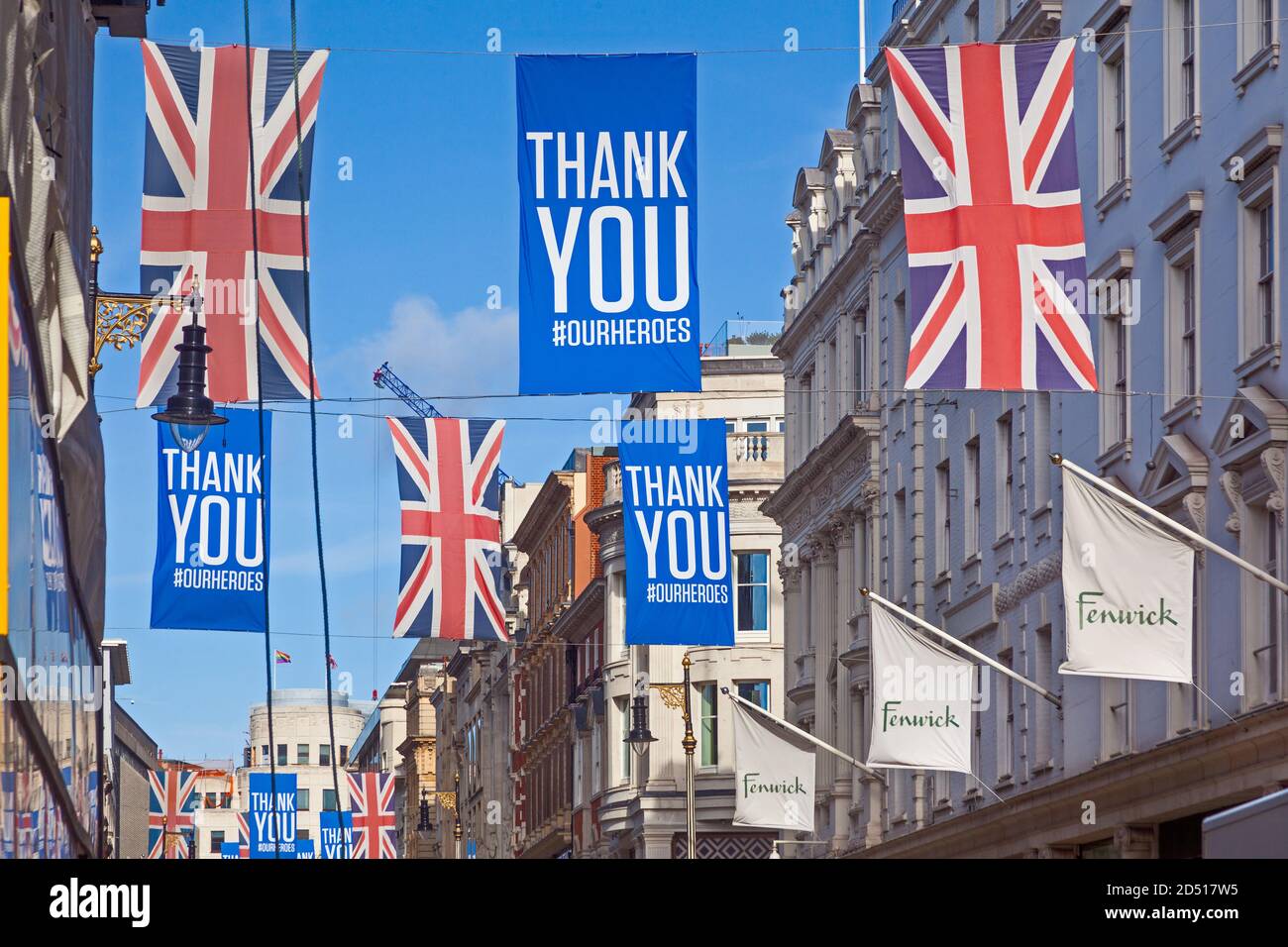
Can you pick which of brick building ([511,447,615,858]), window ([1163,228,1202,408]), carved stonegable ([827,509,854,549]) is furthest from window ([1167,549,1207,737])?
brick building ([511,447,615,858])

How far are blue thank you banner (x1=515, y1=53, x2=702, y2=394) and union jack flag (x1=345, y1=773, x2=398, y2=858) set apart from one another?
39.7 m

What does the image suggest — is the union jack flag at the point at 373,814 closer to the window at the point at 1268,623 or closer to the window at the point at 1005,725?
the window at the point at 1005,725

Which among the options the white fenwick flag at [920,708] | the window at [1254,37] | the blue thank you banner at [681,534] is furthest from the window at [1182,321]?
the blue thank you banner at [681,534]

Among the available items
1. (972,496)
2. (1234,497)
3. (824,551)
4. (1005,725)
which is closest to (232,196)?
(1234,497)

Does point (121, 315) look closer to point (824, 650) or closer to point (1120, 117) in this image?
point (1120, 117)

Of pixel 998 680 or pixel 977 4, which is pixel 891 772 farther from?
pixel 977 4

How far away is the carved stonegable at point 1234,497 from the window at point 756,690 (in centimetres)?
3627

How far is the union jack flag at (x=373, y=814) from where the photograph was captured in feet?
192

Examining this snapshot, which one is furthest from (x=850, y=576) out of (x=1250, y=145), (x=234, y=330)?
(x=234, y=330)

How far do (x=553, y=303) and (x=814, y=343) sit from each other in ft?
111

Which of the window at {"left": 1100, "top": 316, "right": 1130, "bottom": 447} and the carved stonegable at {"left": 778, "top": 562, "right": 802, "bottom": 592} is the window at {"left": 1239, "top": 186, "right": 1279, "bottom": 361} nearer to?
the window at {"left": 1100, "top": 316, "right": 1130, "bottom": 447}

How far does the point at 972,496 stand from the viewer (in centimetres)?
4028
